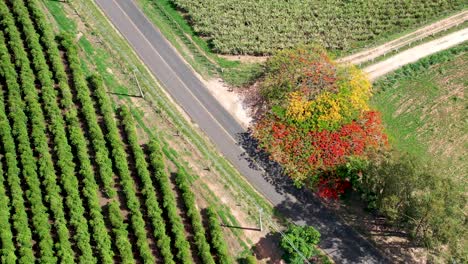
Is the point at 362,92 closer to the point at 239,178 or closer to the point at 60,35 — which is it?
the point at 239,178

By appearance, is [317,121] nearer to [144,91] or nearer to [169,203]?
[169,203]

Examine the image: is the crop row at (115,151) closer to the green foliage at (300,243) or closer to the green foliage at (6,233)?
the green foliage at (6,233)

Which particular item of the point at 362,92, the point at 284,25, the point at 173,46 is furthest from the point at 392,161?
the point at 173,46

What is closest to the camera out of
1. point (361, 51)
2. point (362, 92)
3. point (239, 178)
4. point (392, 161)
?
point (392, 161)

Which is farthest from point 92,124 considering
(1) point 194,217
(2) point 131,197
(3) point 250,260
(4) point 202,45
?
(3) point 250,260

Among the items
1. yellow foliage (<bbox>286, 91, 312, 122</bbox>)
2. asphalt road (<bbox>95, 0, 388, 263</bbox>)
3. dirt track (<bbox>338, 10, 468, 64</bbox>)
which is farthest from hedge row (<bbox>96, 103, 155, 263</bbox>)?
dirt track (<bbox>338, 10, 468, 64</bbox>)

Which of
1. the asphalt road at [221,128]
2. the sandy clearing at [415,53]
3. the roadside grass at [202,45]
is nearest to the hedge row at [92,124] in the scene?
the asphalt road at [221,128]
